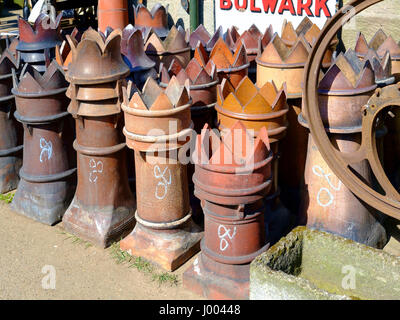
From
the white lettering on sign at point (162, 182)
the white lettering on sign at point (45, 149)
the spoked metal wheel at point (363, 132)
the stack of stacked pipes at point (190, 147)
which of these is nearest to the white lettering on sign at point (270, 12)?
the stack of stacked pipes at point (190, 147)

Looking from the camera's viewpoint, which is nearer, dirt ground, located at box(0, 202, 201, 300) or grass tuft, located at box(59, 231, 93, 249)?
dirt ground, located at box(0, 202, 201, 300)

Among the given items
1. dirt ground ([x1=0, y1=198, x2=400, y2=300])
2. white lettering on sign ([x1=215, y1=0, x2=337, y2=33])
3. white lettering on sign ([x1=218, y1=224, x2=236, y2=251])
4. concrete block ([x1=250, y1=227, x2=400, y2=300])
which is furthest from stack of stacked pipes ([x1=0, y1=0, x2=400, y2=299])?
white lettering on sign ([x1=215, y1=0, x2=337, y2=33])

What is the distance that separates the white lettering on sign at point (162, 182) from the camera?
14.3 ft

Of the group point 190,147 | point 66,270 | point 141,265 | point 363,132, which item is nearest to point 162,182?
point 190,147

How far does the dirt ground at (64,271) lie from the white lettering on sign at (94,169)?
2.04 ft

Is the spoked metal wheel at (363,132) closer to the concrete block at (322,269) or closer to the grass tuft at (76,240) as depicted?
the concrete block at (322,269)

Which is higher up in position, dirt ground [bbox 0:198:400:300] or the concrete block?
the concrete block

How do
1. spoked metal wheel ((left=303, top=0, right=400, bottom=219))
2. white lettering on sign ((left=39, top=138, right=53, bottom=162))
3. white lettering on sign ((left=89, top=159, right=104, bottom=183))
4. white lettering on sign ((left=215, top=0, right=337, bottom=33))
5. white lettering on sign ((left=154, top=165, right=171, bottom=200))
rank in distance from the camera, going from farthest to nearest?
white lettering on sign ((left=215, top=0, right=337, bottom=33))
white lettering on sign ((left=39, top=138, right=53, bottom=162))
white lettering on sign ((left=89, top=159, right=104, bottom=183))
white lettering on sign ((left=154, top=165, right=171, bottom=200))
spoked metal wheel ((left=303, top=0, right=400, bottom=219))

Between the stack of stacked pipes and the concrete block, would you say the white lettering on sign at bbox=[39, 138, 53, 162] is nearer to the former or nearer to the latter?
the stack of stacked pipes

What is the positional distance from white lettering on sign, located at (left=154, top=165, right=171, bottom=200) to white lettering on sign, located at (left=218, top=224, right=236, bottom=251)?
26.6 inches

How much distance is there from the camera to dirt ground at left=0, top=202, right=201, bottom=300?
423 cm

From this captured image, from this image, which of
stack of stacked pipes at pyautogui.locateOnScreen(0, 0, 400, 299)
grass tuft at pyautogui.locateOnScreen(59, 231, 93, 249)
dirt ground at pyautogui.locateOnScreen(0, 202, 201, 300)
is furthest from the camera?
grass tuft at pyautogui.locateOnScreen(59, 231, 93, 249)

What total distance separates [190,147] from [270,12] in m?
3.39

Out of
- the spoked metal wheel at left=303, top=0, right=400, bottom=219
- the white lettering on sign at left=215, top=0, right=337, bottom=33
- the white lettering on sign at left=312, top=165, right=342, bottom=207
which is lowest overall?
the white lettering on sign at left=312, top=165, right=342, bottom=207
